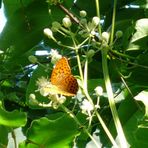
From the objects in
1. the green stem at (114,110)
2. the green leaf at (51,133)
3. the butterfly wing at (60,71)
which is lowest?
the green stem at (114,110)

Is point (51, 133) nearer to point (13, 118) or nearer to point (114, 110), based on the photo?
point (13, 118)

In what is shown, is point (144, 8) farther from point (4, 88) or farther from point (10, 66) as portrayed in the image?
point (4, 88)

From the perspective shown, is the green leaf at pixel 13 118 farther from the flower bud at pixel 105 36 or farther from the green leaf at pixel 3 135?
the flower bud at pixel 105 36

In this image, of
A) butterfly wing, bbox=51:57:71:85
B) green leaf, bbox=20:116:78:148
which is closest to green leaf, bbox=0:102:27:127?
green leaf, bbox=20:116:78:148

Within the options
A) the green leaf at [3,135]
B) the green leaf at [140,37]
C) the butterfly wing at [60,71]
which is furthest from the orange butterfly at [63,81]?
the green leaf at [140,37]

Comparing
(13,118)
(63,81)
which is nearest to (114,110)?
(63,81)

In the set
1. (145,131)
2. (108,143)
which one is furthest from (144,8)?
(145,131)

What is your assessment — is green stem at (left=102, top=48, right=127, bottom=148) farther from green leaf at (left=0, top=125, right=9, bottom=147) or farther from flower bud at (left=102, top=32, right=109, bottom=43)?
green leaf at (left=0, top=125, right=9, bottom=147)
